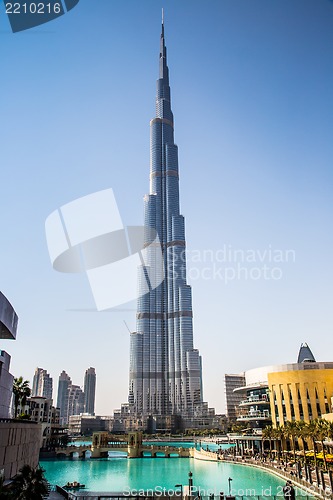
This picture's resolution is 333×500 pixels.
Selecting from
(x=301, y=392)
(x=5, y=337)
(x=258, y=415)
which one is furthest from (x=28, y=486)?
(x=258, y=415)

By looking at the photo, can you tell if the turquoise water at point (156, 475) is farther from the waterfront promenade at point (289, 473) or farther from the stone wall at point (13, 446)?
the stone wall at point (13, 446)

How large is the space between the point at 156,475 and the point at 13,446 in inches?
2290

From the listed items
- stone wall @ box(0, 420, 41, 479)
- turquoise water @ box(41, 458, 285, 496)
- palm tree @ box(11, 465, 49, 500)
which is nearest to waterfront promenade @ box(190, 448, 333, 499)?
turquoise water @ box(41, 458, 285, 496)

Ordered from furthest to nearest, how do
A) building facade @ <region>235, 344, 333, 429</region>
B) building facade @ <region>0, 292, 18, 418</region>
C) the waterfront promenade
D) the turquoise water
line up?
building facade @ <region>235, 344, 333, 429</region> → the turquoise water → the waterfront promenade → building facade @ <region>0, 292, 18, 418</region>

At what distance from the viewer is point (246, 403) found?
120 meters

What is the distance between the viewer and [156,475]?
81.1 m

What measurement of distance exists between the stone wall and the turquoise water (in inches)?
953

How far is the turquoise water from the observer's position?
59.1 m

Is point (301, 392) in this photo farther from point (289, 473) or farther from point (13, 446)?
point (13, 446)

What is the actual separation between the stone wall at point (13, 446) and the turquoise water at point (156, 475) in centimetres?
2420

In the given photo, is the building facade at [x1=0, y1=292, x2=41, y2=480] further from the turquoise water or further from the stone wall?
the turquoise water

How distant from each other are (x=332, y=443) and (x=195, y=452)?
6018 cm

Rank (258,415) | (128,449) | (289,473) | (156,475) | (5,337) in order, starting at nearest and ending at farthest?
1. (5,337)
2. (289,473)
3. (156,475)
4. (258,415)
5. (128,449)

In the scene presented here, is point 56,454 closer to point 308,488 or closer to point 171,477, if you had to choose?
point 171,477
